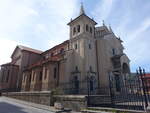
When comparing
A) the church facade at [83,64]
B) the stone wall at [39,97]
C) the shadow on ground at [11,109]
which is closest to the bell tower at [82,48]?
the church facade at [83,64]

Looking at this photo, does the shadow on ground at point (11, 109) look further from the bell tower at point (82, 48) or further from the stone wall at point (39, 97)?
the bell tower at point (82, 48)

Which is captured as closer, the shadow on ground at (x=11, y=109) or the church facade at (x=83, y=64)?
the shadow on ground at (x=11, y=109)

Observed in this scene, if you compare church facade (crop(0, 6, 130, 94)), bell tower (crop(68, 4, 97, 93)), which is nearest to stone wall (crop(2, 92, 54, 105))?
church facade (crop(0, 6, 130, 94))

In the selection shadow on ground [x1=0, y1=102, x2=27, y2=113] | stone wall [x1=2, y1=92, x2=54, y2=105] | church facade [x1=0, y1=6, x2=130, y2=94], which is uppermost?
church facade [x1=0, y1=6, x2=130, y2=94]

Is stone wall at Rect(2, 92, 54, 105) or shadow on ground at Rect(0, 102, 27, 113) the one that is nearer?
shadow on ground at Rect(0, 102, 27, 113)

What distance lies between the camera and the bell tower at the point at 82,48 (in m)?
23.3

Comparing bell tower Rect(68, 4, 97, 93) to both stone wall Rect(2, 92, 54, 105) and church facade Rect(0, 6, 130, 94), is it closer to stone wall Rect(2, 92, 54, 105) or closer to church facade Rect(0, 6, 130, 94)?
church facade Rect(0, 6, 130, 94)

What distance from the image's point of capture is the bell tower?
918 inches

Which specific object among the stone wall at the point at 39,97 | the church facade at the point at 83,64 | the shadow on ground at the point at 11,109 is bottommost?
the shadow on ground at the point at 11,109

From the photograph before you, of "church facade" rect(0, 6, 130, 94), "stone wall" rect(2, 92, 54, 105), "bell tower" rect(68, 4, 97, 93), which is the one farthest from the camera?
"bell tower" rect(68, 4, 97, 93)

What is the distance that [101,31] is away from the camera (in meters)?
29.6

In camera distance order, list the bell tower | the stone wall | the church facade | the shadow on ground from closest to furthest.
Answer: the shadow on ground, the stone wall, the church facade, the bell tower

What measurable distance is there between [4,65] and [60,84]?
69.3 feet

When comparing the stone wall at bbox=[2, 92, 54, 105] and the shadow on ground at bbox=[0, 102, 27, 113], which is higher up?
the stone wall at bbox=[2, 92, 54, 105]
